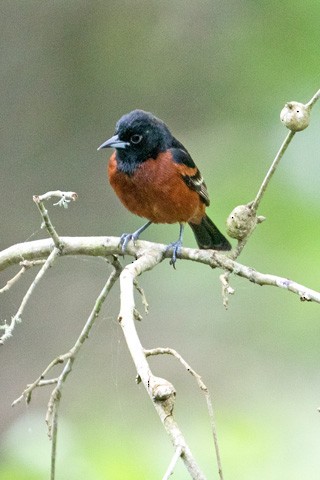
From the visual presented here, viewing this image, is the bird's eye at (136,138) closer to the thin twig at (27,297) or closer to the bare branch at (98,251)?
the bare branch at (98,251)

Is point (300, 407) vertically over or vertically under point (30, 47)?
under

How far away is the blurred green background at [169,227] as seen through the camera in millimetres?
2465

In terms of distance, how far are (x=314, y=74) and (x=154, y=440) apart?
1467 millimetres

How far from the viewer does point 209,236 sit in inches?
162

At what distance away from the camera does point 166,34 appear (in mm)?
6551

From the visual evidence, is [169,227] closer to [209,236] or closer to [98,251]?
[209,236]

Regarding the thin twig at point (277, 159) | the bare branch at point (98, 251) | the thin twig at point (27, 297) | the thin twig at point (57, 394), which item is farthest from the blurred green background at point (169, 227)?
the thin twig at point (277, 159)

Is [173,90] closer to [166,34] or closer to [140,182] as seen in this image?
[166,34]

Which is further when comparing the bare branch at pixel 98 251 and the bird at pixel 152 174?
the bird at pixel 152 174

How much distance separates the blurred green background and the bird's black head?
25cm

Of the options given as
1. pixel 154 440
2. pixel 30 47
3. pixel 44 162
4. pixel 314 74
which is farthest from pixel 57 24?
pixel 154 440

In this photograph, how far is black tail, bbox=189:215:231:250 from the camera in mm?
4086

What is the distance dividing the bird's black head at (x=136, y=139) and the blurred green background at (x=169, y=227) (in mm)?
252

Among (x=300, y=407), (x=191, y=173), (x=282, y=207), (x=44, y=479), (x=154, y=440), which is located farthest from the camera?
(x=191, y=173)
